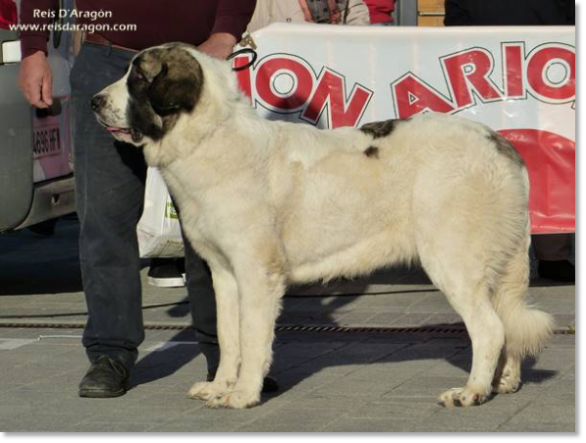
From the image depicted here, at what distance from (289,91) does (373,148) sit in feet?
9.20

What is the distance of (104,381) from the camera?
6.53 metres

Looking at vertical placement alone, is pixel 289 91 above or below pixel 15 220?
above

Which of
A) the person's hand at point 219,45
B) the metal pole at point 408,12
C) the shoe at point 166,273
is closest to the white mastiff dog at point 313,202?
the person's hand at point 219,45

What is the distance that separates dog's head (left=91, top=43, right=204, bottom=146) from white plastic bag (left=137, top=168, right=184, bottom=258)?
315 cm

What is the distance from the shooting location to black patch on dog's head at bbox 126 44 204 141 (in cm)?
602

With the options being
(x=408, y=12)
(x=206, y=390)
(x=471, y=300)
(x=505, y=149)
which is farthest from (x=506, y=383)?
(x=408, y=12)

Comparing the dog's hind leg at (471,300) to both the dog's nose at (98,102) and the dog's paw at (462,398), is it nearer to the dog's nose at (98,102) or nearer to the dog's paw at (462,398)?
the dog's paw at (462,398)

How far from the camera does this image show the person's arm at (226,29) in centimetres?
649

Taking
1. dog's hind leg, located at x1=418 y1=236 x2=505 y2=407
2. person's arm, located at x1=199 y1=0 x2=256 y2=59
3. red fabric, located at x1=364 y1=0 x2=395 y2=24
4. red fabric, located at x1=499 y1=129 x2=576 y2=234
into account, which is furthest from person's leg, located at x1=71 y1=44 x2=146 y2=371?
red fabric, located at x1=364 y1=0 x2=395 y2=24

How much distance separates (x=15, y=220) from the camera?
9.10 metres

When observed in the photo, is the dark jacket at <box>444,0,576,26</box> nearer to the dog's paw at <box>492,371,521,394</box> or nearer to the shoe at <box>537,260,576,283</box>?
the shoe at <box>537,260,576,283</box>

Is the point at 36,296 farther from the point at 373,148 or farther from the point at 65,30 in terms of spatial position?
the point at 373,148

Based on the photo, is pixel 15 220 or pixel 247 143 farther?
pixel 15 220

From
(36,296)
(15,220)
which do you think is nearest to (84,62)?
(15,220)
